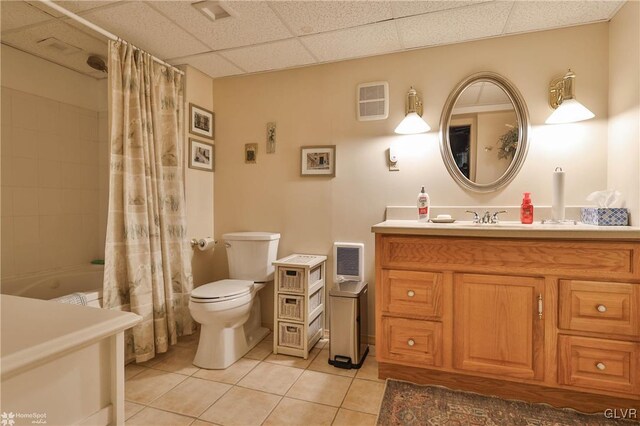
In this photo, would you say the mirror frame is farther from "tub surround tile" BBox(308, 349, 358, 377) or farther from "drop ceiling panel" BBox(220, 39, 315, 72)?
"tub surround tile" BBox(308, 349, 358, 377)

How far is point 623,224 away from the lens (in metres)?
1.79

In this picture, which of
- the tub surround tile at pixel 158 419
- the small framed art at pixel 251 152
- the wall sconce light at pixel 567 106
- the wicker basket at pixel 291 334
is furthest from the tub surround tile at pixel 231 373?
the wall sconce light at pixel 567 106

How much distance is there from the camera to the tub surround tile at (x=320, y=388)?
178 centimetres

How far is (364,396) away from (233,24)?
2.34 m

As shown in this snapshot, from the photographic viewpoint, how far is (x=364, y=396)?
180 cm

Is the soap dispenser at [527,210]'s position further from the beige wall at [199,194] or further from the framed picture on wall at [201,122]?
the framed picture on wall at [201,122]

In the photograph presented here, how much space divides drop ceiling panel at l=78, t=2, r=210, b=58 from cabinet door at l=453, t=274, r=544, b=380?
2.30 meters

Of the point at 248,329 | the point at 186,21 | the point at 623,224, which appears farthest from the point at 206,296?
the point at 623,224

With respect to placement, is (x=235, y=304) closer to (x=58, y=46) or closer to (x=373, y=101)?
(x=373, y=101)

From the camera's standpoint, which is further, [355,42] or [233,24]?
[355,42]

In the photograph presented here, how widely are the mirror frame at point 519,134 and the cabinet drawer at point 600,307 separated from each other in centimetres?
80

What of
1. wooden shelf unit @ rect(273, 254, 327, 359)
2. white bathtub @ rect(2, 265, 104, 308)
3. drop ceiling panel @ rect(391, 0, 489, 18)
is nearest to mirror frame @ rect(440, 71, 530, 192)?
drop ceiling panel @ rect(391, 0, 489, 18)

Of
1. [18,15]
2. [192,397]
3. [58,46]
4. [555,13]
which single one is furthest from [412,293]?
[58,46]

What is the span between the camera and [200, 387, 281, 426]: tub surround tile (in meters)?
1.61
